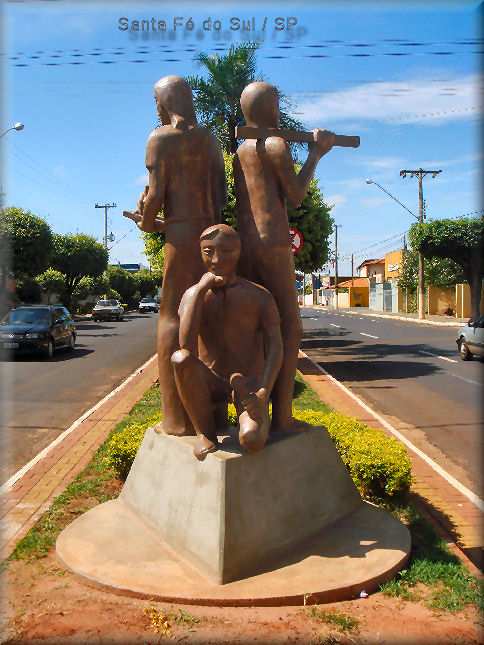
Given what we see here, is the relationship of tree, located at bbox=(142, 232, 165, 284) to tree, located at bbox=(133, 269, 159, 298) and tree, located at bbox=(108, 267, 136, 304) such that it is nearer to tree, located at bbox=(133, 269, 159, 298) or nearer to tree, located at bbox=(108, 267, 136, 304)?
tree, located at bbox=(108, 267, 136, 304)

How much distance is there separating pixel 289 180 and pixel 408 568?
105 inches

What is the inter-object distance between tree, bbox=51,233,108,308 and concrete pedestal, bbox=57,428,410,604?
33.7 m

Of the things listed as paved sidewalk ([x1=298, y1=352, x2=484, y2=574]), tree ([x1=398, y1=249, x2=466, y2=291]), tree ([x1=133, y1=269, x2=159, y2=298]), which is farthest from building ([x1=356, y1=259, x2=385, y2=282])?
paved sidewalk ([x1=298, y1=352, x2=484, y2=574])

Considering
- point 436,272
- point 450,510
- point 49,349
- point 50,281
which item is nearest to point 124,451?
point 450,510

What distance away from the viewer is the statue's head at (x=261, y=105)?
4078mm

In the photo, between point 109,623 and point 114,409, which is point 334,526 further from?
point 114,409

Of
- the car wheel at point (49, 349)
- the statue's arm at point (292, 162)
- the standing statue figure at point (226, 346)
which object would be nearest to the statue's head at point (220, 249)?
the standing statue figure at point (226, 346)

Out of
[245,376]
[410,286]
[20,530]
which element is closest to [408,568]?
[245,376]

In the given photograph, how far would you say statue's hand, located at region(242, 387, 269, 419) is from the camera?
3498mm

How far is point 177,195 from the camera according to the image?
13.5ft

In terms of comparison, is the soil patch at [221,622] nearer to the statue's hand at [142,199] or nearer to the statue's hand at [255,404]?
the statue's hand at [255,404]

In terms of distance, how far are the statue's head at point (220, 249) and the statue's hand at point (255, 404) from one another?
82cm

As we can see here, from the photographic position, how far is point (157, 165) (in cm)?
407

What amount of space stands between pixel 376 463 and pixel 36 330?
13.0 metres
